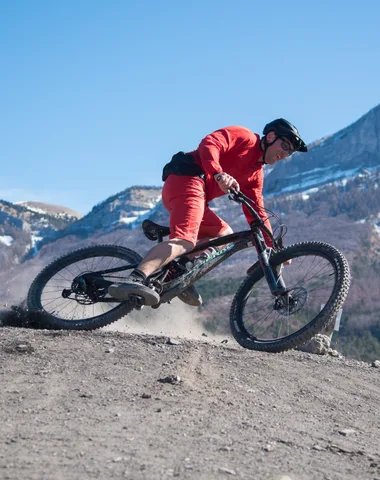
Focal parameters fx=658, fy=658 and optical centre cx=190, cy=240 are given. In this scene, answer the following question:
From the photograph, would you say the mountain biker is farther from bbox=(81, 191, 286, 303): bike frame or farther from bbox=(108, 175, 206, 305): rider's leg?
bbox=(81, 191, 286, 303): bike frame

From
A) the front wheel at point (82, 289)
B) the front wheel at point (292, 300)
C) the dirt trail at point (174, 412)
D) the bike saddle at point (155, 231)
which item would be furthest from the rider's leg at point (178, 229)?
the front wheel at point (292, 300)

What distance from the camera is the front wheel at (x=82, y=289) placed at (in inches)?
291

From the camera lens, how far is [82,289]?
7422 millimetres

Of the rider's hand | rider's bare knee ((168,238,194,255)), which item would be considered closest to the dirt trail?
rider's bare knee ((168,238,194,255))

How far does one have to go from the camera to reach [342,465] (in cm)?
396

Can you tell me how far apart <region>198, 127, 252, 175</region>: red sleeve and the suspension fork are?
0.90 metres

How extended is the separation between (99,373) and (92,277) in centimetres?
198

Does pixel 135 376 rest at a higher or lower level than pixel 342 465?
higher

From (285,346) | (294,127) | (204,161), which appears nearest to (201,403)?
(285,346)

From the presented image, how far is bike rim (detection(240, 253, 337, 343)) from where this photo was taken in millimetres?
6773

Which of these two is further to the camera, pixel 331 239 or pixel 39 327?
pixel 331 239

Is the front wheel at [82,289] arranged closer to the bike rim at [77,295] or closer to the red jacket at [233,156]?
the bike rim at [77,295]

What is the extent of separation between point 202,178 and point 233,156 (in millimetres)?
473

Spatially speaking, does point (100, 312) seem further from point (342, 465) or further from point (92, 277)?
point (342, 465)
